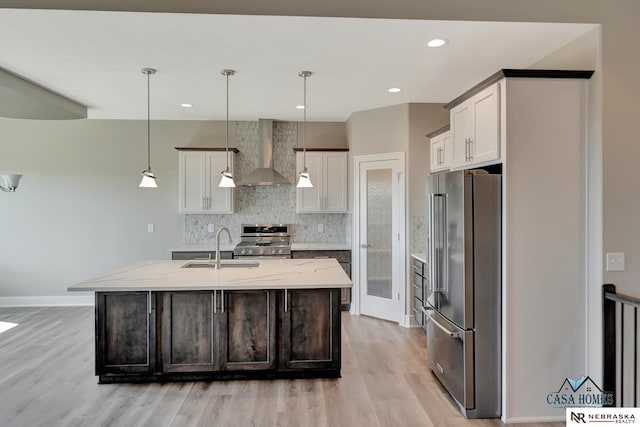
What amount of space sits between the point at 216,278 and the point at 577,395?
9.16 ft

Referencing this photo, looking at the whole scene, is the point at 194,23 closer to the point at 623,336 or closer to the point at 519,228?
the point at 519,228

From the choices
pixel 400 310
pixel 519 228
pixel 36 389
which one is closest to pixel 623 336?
pixel 519 228

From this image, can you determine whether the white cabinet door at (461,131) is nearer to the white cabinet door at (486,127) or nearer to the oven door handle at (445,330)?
the white cabinet door at (486,127)

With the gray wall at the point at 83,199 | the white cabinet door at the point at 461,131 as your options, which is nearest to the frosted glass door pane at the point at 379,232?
the gray wall at the point at 83,199

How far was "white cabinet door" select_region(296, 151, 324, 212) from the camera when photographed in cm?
567

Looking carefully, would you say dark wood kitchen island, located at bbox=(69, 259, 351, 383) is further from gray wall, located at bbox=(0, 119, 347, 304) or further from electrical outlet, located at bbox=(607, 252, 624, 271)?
gray wall, located at bbox=(0, 119, 347, 304)

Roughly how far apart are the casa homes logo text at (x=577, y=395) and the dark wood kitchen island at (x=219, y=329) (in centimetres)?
162

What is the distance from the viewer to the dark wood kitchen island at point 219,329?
3.17m

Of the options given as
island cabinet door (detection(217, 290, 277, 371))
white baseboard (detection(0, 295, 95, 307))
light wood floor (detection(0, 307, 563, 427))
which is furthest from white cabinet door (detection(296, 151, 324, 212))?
white baseboard (detection(0, 295, 95, 307))

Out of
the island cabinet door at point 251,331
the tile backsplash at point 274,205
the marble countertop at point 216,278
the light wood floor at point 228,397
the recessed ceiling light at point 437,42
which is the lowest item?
the light wood floor at point 228,397

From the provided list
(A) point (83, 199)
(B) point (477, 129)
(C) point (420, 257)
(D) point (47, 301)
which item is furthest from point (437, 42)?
(D) point (47, 301)

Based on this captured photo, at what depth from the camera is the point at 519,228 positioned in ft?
8.66

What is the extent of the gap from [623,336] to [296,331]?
91.5 inches

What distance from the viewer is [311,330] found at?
10.8ft
